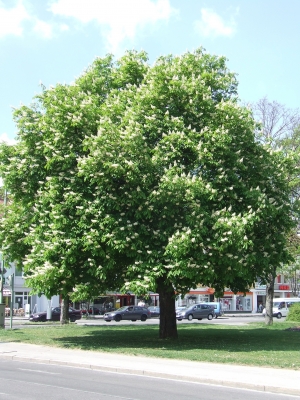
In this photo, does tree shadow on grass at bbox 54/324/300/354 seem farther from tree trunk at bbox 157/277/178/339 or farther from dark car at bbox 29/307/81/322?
dark car at bbox 29/307/81/322

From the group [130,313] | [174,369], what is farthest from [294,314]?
[174,369]

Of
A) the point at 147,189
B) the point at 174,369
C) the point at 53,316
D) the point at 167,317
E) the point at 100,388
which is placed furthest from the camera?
the point at 53,316

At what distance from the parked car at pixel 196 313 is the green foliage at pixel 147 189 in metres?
30.3

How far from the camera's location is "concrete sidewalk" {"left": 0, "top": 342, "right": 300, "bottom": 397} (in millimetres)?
12828

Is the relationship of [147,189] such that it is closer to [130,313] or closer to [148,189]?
[148,189]

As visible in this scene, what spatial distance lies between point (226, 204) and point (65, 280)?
271 inches

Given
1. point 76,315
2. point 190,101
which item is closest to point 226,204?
point 190,101

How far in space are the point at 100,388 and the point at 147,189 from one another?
955 cm

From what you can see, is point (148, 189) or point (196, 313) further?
point (196, 313)

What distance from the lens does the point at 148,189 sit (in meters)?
20.4

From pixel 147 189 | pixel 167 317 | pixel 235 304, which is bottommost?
pixel 235 304

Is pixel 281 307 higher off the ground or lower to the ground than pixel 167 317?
lower

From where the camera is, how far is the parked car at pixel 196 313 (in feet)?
172

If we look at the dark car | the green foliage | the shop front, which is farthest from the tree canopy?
the shop front
